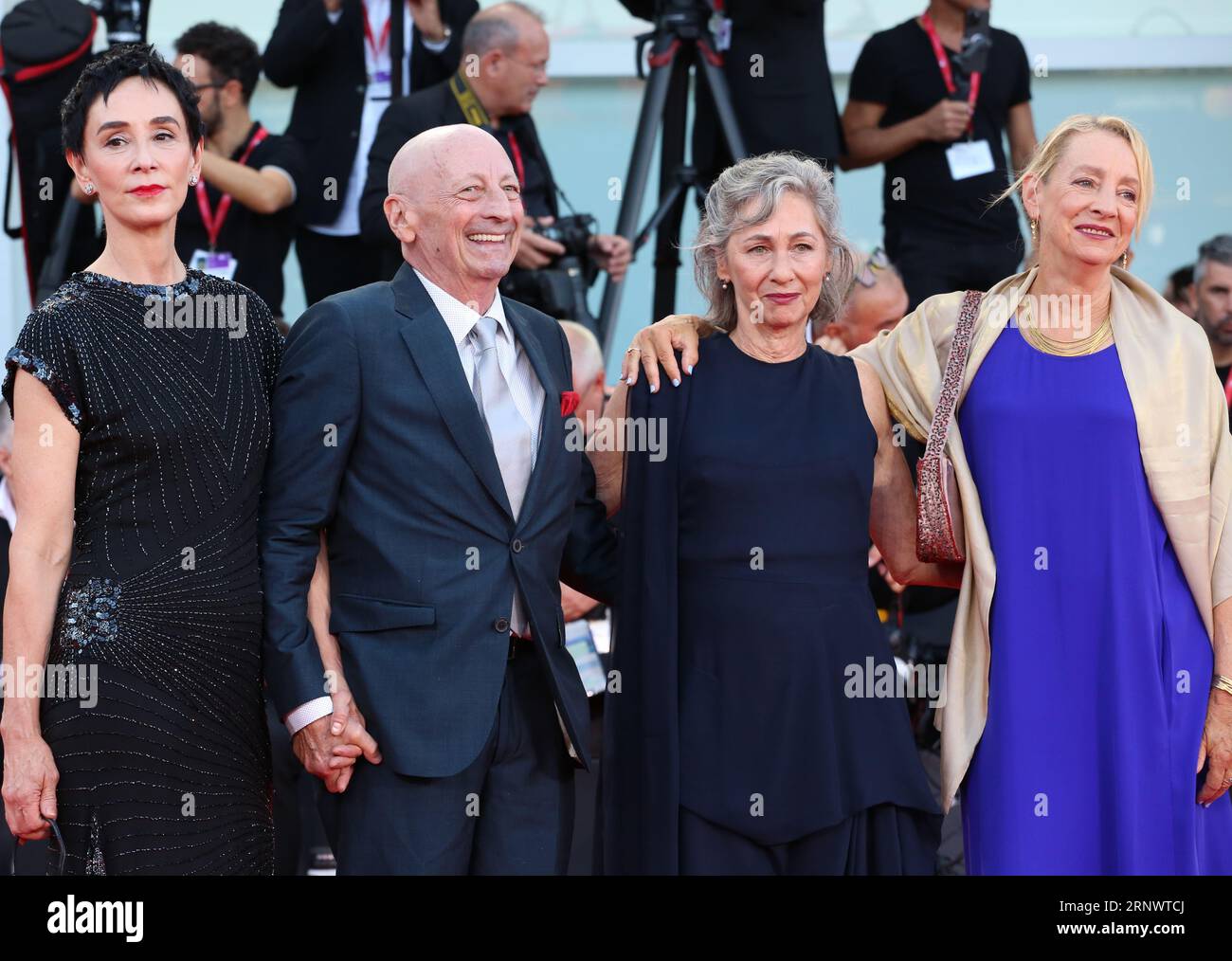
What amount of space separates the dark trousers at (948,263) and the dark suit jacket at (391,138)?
1.35 meters

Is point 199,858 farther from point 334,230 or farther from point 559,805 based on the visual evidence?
point 334,230

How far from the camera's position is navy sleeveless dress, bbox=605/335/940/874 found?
2756mm

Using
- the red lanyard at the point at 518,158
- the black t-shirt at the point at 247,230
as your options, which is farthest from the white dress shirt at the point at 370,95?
the red lanyard at the point at 518,158

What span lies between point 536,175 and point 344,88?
2.68ft

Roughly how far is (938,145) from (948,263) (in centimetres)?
36

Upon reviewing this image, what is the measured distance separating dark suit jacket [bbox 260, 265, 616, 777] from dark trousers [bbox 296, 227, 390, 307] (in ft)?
7.56

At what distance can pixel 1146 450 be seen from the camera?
2926 millimetres

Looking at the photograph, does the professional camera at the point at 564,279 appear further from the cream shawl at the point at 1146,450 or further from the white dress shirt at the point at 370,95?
the cream shawl at the point at 1146,450

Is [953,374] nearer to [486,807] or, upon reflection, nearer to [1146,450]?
[1146,450]

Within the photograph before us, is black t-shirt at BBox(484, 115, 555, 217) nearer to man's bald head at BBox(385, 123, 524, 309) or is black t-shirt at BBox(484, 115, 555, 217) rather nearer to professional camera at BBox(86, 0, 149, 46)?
professional camera at BBox(86, 0, 149, 46)

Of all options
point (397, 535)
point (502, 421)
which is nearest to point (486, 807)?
point (397, 535)

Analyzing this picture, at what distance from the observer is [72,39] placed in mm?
4484

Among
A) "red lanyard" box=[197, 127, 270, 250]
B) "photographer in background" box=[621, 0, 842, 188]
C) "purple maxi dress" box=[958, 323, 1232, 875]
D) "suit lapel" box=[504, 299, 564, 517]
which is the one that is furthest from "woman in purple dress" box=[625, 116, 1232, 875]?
"red lanyard" box=[197, 127, 270, 250]
